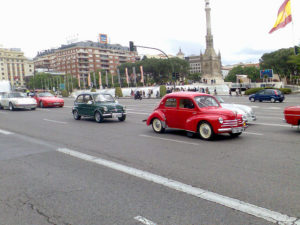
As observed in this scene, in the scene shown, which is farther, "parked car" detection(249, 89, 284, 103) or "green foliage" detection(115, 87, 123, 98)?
"green foliage" detection(115, 87, 123, 98)

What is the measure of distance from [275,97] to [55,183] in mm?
27901

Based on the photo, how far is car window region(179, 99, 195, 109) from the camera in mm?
9988

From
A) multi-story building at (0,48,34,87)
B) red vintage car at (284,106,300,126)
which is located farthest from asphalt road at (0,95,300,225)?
multi-story building at (0,48,34,87)

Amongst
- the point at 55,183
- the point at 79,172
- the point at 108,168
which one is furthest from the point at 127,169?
the point at 55,183

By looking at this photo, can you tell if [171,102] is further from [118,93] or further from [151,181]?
[118,93]

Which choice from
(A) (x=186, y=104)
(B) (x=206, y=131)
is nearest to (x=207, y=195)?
(B) (x=206, y=131)

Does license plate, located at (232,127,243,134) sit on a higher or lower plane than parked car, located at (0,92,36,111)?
lower

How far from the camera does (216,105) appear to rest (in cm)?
1036

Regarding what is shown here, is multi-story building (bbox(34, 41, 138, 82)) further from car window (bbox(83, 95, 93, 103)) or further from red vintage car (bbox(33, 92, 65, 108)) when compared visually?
car window (bbox(83, 95, 93, 103))

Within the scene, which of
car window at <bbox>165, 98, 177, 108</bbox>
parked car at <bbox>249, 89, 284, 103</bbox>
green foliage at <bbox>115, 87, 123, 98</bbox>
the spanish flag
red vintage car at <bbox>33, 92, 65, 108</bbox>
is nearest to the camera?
car window at <bbox>165, 98, 177, 108</bbox>

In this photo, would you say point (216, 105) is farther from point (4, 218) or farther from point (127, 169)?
point (4, 218)

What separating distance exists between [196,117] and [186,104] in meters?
0.70

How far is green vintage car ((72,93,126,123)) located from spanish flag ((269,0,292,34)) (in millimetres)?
16775

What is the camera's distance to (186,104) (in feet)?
33.2
